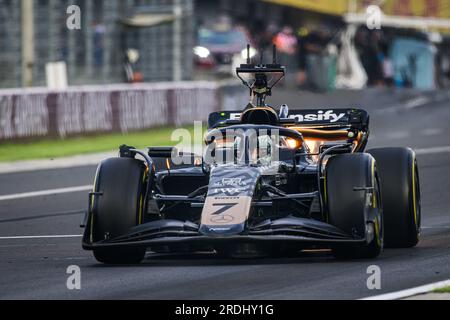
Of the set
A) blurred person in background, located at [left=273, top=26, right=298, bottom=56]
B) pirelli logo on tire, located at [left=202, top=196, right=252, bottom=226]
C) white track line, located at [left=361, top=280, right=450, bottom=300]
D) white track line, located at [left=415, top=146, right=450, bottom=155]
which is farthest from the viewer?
blurred person in background, located at [left=273, top=26, right=298, bottom=56]

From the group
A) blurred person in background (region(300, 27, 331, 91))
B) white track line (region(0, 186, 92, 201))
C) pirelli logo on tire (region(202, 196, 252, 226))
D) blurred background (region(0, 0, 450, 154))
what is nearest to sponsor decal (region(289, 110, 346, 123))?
pirelli logo on tire (region(202, 196, 252, 226))

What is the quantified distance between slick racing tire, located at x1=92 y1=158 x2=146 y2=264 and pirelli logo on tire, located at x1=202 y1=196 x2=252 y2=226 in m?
0.79

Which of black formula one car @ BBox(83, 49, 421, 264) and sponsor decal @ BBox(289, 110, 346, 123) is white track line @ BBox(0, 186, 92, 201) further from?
black formula one car @ BBox(83, 49, 421, 264)

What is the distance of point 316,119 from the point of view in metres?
14.9

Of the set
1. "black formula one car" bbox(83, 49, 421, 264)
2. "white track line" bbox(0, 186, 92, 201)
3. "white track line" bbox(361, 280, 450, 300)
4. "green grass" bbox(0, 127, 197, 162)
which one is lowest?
"green grass" bbox(0, 127, 197, 162)

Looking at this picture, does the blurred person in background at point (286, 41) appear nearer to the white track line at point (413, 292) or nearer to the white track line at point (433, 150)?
the white track line at point (433, 150)

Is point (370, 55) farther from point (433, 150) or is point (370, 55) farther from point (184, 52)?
point (433, 150)

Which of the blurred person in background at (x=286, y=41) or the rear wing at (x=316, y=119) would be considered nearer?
the rear wing at (x=316, y=119)

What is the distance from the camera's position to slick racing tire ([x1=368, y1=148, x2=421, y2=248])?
511 inches

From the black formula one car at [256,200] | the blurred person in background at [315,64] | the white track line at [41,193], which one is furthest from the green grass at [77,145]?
the black formula one car at [256,200]

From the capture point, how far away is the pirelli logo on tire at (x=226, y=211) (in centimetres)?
1151

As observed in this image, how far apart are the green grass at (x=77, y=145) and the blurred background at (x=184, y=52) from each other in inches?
7.9

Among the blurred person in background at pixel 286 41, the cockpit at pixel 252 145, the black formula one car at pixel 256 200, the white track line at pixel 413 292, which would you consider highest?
the cockpit at pixel 252 145
